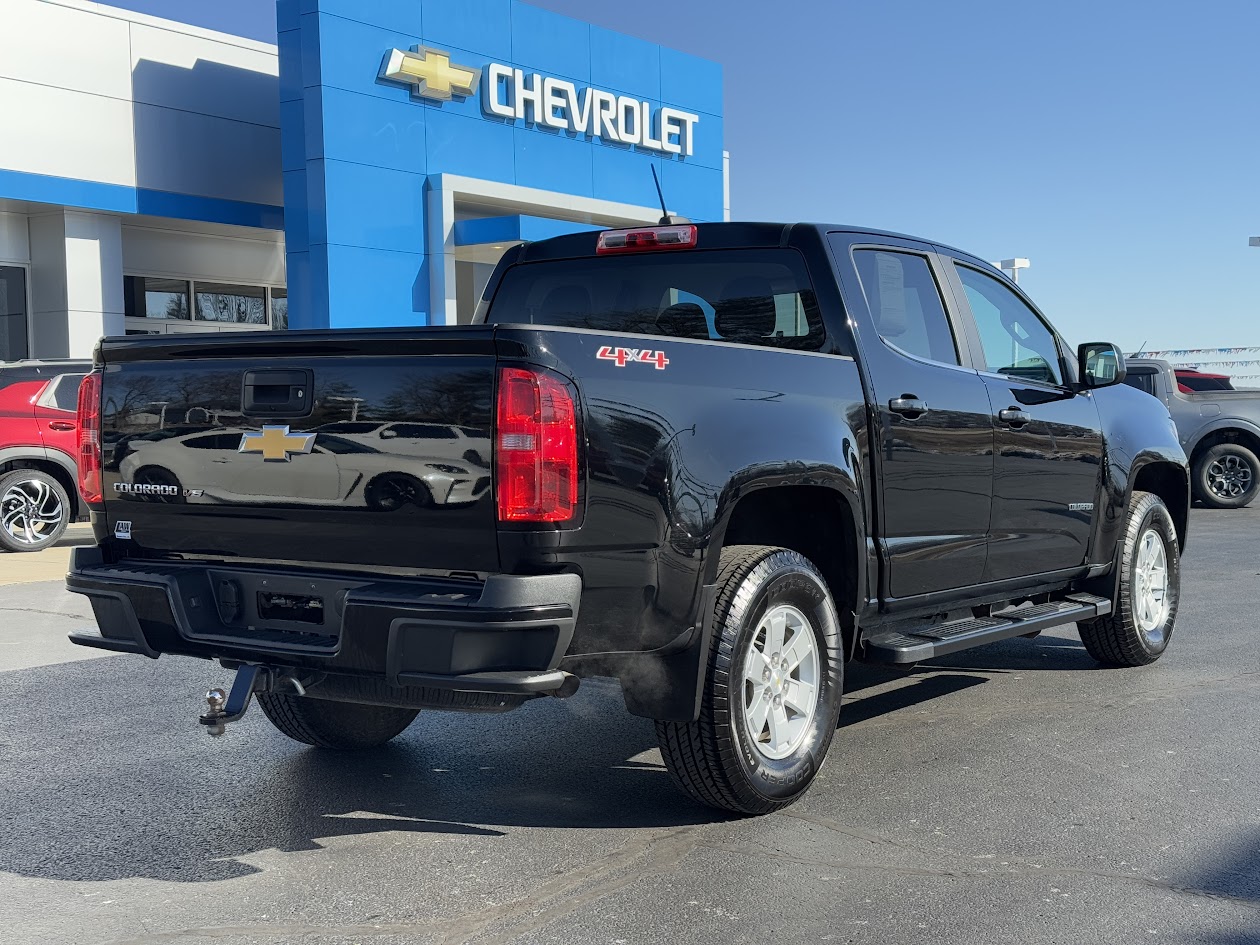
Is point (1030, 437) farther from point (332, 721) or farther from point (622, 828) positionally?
point (332, 721)

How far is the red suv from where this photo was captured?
13.5 m

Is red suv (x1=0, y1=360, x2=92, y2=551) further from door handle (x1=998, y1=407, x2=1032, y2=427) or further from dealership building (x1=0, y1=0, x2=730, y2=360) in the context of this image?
door handle (x1=998, y1=407, x2=1032, y2=427)

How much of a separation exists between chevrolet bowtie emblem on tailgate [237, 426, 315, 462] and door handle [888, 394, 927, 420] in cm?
225

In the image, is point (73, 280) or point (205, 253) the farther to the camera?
point (205, 253)

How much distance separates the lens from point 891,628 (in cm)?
564

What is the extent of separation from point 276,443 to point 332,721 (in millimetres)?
1644

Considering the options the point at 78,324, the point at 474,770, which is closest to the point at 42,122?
the point at 78,324

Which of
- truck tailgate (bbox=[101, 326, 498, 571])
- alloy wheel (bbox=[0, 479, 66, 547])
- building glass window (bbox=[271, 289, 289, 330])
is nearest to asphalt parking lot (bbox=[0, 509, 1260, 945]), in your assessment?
truck tailgate (bbox=[101, 326, 498, 571])

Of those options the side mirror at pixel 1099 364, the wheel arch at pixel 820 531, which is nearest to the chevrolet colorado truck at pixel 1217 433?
the side mirror at pixel 1099 364

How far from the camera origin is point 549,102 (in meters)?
24.8

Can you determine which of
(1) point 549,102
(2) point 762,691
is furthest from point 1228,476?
(2) point 762,691

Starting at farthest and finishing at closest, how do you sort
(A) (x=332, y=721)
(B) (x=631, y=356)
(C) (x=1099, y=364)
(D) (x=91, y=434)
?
(C) (x=1099, y=364) < (A) (x=332, y=721) < (D) (x=91, y=434) < (B) (x=631, y=356)

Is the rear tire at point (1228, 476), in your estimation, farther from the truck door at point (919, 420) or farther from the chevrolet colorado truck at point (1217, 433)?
the truck door at point (919, 420)

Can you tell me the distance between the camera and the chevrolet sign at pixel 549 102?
2250cm
